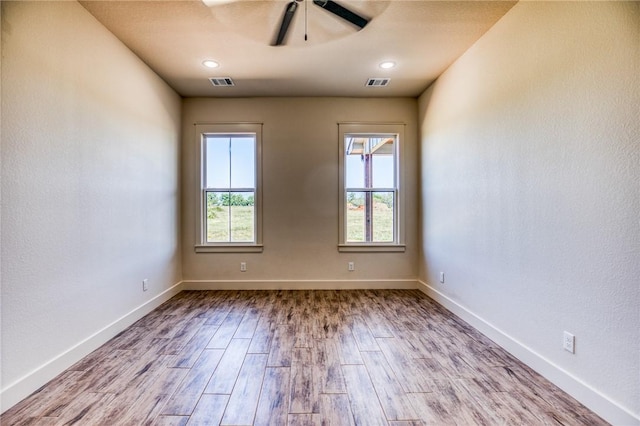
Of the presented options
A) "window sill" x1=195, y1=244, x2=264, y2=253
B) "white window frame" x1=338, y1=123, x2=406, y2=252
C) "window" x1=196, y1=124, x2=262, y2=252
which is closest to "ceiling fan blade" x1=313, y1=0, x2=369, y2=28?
"white window frame" x1=338, y1=123, x2=406, y2=252

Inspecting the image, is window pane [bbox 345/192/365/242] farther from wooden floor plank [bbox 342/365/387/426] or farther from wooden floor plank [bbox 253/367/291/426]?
wooden floor plank [bbox 253/367/291/426]

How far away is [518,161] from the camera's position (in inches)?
85.8

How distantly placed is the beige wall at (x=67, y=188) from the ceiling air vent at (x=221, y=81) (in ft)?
2.37

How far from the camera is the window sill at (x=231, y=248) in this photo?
4.00m

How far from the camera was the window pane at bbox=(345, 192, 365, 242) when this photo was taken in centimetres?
412

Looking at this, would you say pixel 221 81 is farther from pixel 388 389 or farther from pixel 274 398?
pixel 388 389

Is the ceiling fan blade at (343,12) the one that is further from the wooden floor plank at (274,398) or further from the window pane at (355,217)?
the wooden floor plank at (274,398)

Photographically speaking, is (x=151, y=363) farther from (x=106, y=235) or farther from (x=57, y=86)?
(x=57, y=86)

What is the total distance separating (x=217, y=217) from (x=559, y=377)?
395 cm

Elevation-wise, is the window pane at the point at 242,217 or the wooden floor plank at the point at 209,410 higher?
the window pane at the point at 242,217

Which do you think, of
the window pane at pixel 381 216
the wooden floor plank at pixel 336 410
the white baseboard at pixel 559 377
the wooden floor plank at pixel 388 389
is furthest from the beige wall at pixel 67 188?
the white baseboard at pixel 559 377

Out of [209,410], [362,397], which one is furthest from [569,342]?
[209,410]

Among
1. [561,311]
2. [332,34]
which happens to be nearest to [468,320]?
[561,311]

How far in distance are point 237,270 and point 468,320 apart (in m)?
2.96
